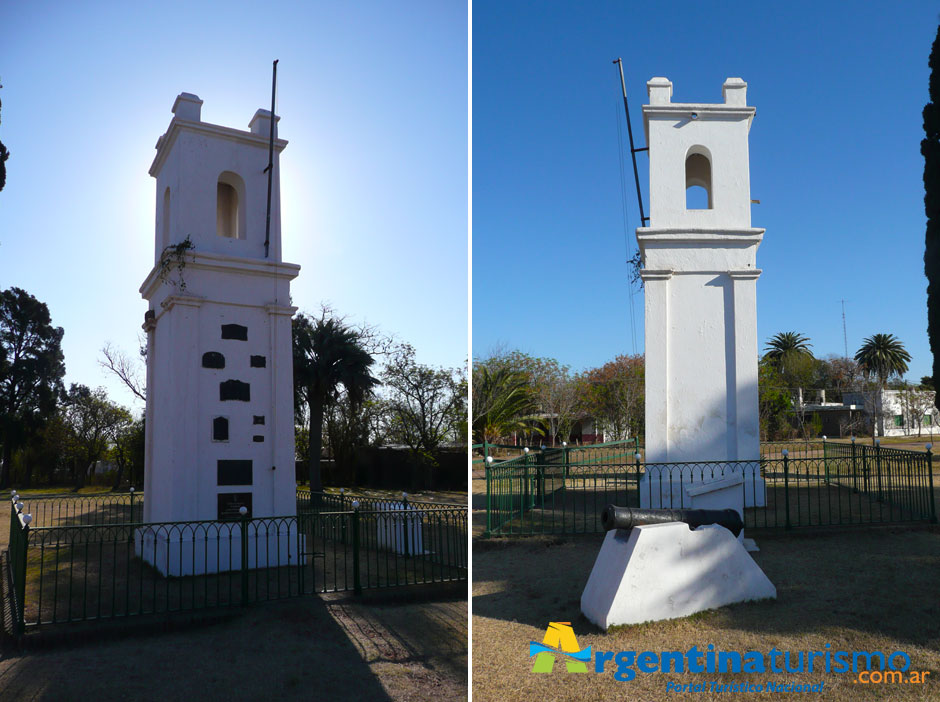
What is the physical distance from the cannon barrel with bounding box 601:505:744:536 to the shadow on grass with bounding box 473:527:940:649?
2.37 ft

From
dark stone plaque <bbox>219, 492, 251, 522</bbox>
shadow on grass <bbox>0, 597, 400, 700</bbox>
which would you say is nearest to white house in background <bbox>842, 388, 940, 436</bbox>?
dark stone plaque <bbox>219, 492, 251, 522</bbox>

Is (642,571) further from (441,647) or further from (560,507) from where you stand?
(560,507)

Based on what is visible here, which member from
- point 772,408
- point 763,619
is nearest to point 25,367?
point 763,619

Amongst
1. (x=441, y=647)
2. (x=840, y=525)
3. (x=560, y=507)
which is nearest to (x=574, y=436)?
(x=560, y=507)

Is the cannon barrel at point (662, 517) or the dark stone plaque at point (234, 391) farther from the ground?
the dark stone plaque at point (234, 391)

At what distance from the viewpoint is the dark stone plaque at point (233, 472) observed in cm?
968

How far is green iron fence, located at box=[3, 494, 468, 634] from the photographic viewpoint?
7.15 m

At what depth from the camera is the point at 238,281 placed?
33.6 ft

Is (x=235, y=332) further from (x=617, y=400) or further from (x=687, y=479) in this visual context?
(x=617, y=400)

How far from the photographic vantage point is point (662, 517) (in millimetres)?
5953

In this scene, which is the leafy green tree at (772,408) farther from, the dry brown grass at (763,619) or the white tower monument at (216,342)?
the white tower monument at (216,342)

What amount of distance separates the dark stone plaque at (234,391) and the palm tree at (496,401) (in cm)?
1601

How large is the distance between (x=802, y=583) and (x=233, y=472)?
23.2ft

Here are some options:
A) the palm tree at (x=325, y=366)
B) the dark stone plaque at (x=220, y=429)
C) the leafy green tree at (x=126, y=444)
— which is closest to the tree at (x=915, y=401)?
the palm tree at (x=325, y=366)
